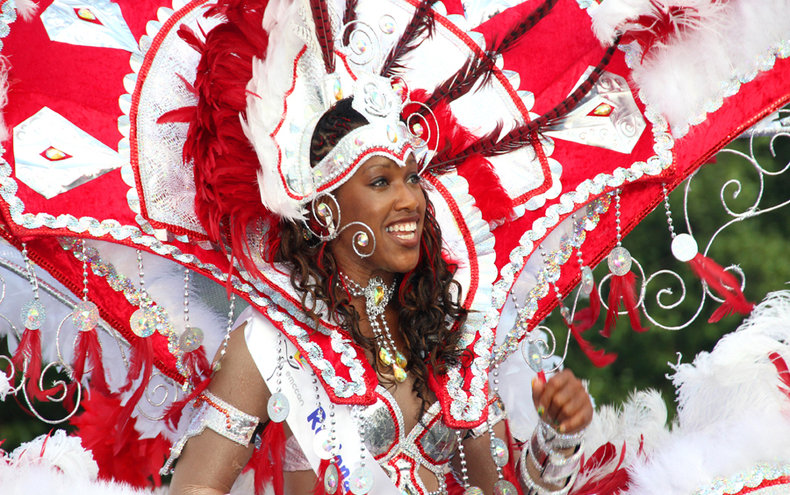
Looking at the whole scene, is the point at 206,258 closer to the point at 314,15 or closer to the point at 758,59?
the point at 314,15

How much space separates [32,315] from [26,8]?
837mm

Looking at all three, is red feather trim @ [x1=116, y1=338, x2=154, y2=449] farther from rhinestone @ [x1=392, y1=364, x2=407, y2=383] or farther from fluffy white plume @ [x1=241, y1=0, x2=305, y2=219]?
rhinestone @ [x1=392, y1=364, x2=407, y2=383]

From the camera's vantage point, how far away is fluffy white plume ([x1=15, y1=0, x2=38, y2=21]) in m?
2.32

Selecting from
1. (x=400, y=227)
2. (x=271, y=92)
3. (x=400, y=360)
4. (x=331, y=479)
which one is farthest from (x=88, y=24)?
(x=331, y=479)

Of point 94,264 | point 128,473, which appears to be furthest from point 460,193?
point 128,473

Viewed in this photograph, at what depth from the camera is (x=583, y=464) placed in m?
2.83

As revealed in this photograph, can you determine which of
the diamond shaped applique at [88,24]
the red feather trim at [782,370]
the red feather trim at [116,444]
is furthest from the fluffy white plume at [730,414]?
the diamond shaped applique at [88,24]

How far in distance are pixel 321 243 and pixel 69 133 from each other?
2.50ft

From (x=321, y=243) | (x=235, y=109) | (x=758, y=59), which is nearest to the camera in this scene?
(x=235, y=109)

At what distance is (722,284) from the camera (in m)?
2.73

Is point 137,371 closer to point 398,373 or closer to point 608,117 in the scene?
point 398,373

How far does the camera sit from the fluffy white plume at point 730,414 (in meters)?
2.49

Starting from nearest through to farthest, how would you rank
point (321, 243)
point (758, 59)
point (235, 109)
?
point (235, 109), point (321, 243), point (758, 59)

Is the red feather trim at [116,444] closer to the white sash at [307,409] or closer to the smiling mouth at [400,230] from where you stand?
the white sash at [307,409]
